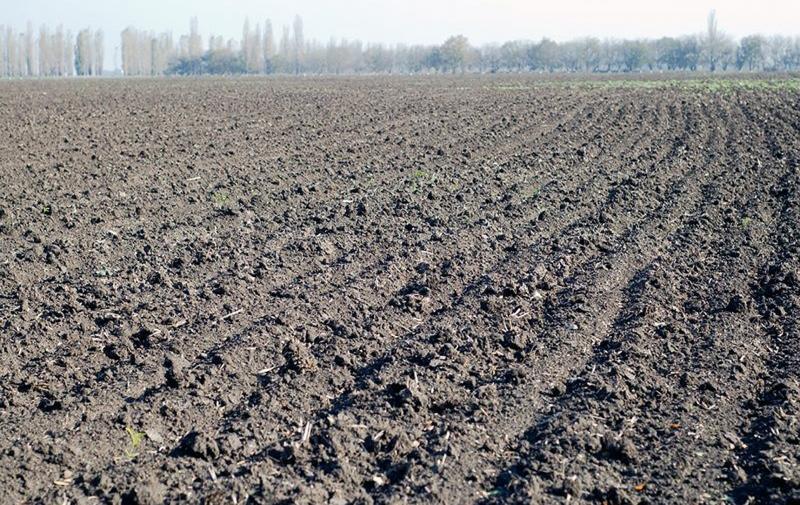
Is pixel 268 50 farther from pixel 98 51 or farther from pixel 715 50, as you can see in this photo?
pixel 715 50

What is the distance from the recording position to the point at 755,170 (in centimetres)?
1598

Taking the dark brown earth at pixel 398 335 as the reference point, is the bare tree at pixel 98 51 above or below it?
above

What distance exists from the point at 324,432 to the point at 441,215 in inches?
274

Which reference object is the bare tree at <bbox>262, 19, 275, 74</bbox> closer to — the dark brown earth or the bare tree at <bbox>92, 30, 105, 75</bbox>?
the bare tree at <bbox>92, 30, 105, 75</bbox>

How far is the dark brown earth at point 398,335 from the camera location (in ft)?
16.4

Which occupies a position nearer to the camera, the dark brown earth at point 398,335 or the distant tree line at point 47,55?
the dark brown earth at point 398,335

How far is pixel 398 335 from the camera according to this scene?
24.0 feet

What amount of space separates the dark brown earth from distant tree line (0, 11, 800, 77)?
130364mm

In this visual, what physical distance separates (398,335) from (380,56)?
165 metres

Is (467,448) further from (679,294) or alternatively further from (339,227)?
(339,227)

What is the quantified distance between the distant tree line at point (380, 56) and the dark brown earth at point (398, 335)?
428 ft

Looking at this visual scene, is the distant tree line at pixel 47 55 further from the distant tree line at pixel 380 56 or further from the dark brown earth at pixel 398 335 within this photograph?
the dark brown earth at pixel 398 335

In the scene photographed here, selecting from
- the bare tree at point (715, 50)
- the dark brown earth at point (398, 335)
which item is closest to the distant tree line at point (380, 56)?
the bare tree at point (715, 50)

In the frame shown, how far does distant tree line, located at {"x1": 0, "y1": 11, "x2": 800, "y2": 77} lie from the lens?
5600 inches
